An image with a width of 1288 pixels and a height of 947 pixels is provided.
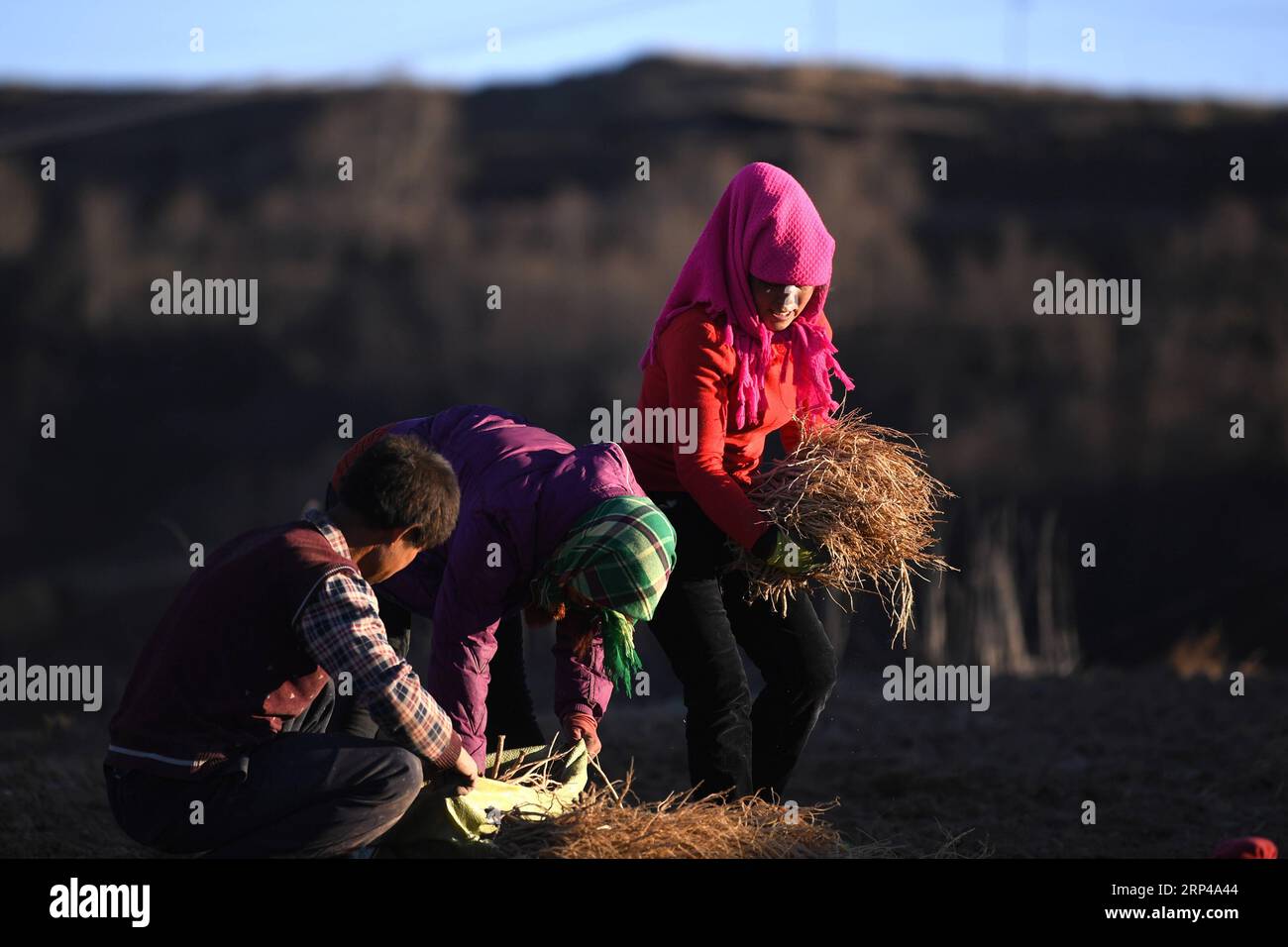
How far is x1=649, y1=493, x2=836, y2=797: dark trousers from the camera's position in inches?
175

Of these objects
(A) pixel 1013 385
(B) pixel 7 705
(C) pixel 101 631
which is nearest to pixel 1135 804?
(B) pixel 7 705

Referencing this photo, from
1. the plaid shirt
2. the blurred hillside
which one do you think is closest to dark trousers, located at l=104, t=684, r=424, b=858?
the plaid shirt

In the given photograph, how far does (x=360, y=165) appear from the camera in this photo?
96.0 feet

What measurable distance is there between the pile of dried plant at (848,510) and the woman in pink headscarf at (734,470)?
0.25 feet

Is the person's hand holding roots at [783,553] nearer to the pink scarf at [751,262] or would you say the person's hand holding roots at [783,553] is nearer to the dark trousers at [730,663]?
the dark trousers at [730,663]

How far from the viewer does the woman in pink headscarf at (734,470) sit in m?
4.46

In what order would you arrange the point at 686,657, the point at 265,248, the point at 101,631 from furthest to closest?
the point at 265,248, the point at 101,631, the point at 686,657

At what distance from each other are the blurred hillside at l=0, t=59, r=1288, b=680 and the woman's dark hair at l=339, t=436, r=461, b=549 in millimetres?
6365

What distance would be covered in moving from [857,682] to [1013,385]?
43.2 ft

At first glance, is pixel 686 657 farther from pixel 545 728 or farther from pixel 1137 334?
pixel 1137 334

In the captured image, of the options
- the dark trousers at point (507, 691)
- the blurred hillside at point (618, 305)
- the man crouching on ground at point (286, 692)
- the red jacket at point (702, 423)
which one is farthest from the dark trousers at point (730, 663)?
the blurred hillside at point (618, 305)

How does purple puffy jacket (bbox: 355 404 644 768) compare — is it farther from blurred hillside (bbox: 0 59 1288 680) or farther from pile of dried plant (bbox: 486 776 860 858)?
blurred hillside (bbox: 0 59 1288 680)

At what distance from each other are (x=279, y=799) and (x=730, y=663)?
1.35 meters

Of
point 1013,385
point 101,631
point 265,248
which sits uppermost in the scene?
point 265,248
